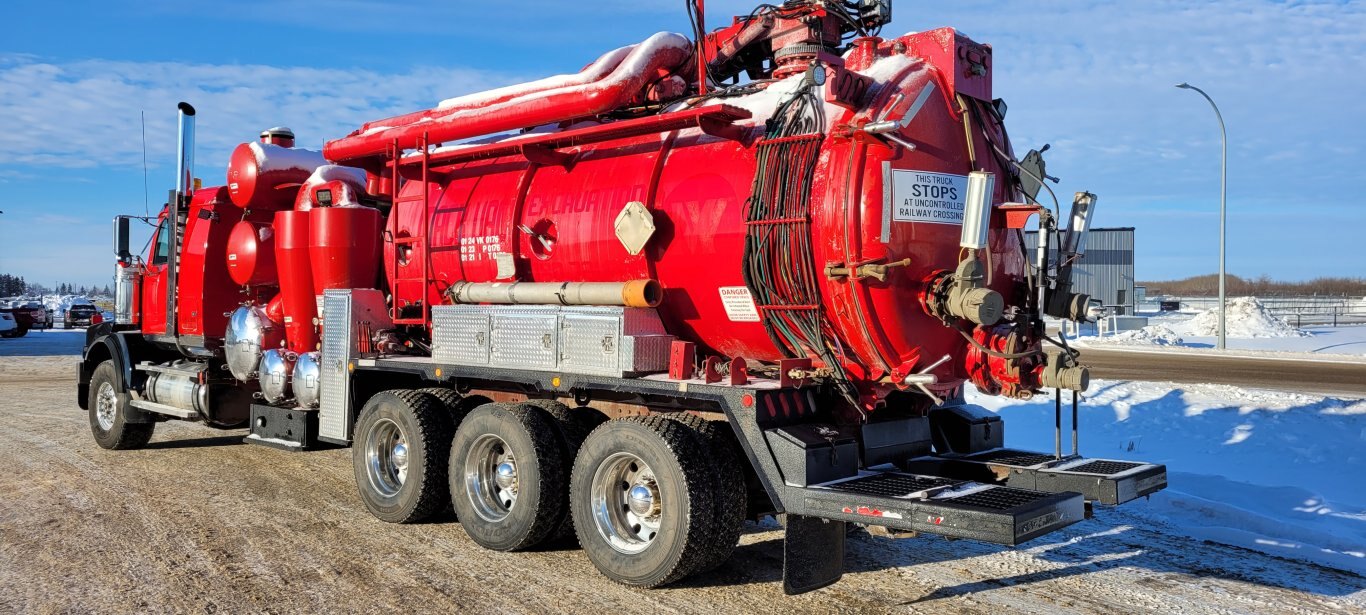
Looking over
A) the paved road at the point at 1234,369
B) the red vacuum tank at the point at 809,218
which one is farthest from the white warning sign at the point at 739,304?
the paved road at the point at 1234,369

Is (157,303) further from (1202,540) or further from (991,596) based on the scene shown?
(1202,540)

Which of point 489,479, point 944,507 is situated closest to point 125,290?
point 489,479

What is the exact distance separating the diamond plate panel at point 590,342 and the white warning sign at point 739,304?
2.20ft

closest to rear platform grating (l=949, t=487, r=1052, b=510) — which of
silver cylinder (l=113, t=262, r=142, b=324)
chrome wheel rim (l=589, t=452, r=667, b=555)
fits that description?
chrome wheel rim (l=589, t=452, r=667, b=555)

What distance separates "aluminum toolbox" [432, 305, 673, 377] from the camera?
614 cm

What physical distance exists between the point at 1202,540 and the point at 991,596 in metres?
2.19

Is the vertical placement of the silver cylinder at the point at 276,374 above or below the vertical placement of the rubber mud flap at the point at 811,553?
above

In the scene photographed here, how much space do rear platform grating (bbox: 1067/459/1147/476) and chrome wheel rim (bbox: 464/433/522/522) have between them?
3635mm

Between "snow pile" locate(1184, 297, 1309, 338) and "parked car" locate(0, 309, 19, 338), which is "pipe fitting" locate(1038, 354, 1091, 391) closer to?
"snow pile" locate(1184, 297, 1309, 338)

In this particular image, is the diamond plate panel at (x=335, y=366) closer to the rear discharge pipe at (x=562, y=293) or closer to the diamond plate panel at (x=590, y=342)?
the rear discharge pipe at (x=562, y=293)

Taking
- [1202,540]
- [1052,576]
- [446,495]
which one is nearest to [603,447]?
[446,495]

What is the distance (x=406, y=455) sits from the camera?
298 inches

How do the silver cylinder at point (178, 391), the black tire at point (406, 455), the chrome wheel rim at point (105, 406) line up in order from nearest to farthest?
the black tire at point (406, 455) < the silver cylinder at point (178, 391) < the chrome wheel rim at point (105, 406)

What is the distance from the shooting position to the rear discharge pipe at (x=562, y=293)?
20.3 ft
